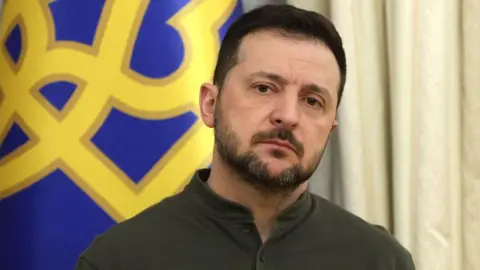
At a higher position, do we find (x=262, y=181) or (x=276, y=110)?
(x=276, y=110)

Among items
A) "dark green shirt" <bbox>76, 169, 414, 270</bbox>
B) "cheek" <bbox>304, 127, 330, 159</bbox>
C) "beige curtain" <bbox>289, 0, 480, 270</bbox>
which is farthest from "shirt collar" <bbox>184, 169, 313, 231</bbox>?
"beige curtain" <bbox>289, 0, 480, 270</bbox>

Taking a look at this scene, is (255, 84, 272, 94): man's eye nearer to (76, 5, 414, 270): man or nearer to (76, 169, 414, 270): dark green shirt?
(76, 5, 414, 270): man

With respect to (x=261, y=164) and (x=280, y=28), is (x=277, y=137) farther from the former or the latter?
(x=280, y=28)

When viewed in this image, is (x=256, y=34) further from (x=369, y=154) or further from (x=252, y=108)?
(x=369, y=154)

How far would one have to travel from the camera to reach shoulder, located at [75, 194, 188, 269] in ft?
3.25

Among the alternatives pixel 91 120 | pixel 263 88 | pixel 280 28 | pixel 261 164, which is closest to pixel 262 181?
pixel 261 164

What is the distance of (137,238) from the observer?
1.01 metres

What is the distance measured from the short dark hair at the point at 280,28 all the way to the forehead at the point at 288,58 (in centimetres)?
1

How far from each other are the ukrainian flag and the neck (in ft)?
0.59

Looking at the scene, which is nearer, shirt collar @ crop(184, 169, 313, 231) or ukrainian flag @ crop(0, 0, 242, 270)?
shirt collar @ crop(184, 169, 313, 231)

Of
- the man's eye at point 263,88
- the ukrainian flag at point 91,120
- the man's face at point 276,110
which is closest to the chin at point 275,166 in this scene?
Result: the man's face at point 276,110

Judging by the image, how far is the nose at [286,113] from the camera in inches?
38.1

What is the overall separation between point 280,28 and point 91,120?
15.8 inches

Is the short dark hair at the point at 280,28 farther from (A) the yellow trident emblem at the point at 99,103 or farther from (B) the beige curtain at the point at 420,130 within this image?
(B) the beige curtain at the point at 420,130
